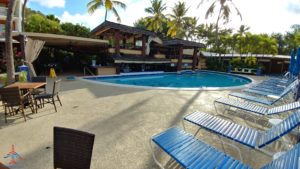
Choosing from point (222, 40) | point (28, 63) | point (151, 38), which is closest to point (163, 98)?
point (28, 63)

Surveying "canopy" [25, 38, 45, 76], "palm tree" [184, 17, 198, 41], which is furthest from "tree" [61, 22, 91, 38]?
"palm tree" [184, 17, 198, 41]

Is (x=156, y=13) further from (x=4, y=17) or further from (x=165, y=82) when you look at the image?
(x=4, y=17)

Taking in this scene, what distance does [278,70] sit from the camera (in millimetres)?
22969

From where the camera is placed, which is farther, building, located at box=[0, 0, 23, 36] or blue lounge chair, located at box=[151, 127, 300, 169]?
building, located at box=[0, 0, 23, 36]

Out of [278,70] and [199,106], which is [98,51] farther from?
[278,70]

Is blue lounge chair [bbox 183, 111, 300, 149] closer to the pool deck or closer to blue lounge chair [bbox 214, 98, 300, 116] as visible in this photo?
the pool deck

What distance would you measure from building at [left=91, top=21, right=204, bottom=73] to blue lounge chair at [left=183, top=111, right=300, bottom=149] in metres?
12.6

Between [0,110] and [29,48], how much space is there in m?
3.89

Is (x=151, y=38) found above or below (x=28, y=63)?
above

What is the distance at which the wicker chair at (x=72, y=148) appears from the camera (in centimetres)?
170

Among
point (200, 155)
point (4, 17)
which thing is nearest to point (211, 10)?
point (200, 155)

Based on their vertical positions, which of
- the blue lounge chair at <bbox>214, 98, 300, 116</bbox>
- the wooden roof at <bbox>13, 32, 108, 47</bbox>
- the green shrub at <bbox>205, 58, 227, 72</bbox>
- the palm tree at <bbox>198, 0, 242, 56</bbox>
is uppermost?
the palm tree at <bbox>198, 0, 242, 56</bbox>

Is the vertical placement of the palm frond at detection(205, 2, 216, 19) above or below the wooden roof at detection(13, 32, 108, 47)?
above

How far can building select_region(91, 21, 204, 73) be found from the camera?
1509 cm
